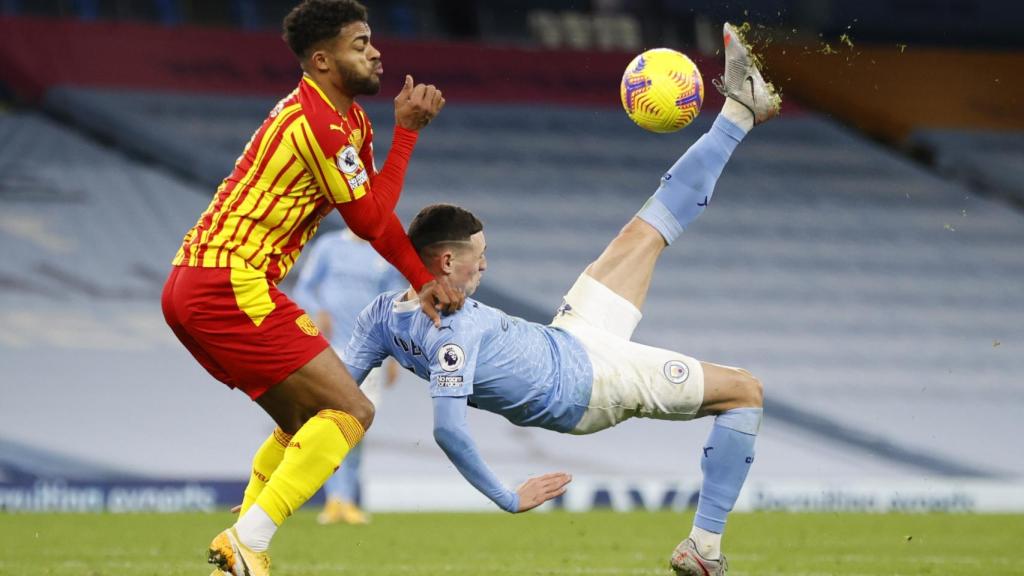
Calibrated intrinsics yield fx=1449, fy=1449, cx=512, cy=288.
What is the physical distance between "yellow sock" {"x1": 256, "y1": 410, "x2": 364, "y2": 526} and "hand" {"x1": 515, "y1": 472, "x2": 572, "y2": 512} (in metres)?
0.65

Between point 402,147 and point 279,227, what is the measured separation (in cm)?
60

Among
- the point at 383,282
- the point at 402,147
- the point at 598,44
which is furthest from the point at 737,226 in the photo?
the point at 402,147

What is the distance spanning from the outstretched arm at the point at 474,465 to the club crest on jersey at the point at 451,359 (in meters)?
0.11

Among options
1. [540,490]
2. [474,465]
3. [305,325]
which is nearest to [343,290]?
[305,325]

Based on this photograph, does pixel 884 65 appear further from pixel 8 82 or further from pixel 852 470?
pixel 8 82

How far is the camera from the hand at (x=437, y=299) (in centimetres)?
518

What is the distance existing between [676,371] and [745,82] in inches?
59.5

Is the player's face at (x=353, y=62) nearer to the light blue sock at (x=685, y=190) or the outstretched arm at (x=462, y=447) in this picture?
the outstretched arm at (x=462, y=447)

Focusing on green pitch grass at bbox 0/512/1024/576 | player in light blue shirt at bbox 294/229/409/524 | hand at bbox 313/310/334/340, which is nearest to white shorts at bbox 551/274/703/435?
green pitch grass at bbox 0/512/1024/576

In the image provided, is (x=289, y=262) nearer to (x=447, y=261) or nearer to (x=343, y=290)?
(x=447, y=261)

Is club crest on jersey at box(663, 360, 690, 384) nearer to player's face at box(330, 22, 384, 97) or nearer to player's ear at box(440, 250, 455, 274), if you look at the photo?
player's ear at box(440, 250, 455, 274)

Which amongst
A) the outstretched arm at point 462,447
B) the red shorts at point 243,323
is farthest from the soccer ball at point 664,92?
the red shorts at point 243,323

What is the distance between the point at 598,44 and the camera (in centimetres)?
1802

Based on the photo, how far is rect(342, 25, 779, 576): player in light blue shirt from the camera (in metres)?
5.24
